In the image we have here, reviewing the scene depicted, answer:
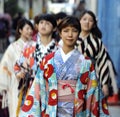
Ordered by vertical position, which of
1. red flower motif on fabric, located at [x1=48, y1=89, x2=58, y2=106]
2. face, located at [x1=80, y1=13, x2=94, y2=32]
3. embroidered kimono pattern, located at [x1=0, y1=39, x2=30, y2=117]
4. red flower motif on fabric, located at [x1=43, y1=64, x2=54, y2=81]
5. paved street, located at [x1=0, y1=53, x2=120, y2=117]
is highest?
face, located at [x1=80, y1=13, x2=94, y2=32]

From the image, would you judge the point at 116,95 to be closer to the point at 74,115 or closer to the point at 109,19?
the point at 109,19

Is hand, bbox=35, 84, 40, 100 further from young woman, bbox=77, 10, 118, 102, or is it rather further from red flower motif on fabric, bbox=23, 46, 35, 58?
young woman, bbox=77, 10, 118, 102

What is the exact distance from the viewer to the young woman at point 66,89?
5160 mm

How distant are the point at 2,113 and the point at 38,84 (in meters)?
3.34

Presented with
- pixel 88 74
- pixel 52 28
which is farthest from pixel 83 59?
pixel 52 28

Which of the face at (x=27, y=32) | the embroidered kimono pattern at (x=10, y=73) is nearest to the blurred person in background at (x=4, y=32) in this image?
the embroidered kimono pattern at (x=10, y=73)

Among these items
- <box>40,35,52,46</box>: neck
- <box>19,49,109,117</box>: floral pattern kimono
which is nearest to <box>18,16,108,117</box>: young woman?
<box>19,49,109,117</box>: floral pattern kimono

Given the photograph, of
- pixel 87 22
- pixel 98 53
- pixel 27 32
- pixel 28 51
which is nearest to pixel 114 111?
pixel 27 32

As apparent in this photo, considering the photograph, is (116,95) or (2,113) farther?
(116,95)

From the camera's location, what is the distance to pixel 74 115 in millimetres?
5195

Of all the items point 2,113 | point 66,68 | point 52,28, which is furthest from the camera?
point 2,113

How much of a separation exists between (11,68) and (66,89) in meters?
3.20

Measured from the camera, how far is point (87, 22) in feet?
23.9

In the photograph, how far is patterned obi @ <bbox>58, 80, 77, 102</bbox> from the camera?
5168 millimetres
